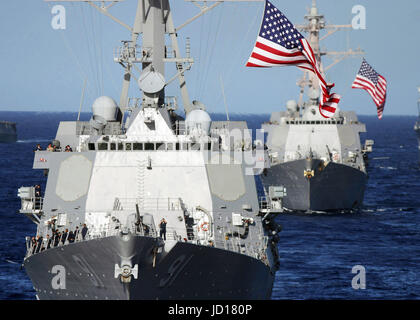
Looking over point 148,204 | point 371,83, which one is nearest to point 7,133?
point 371,83

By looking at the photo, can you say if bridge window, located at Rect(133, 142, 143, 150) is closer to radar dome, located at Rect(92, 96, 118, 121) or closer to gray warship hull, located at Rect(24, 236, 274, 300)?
radar dome, located at Rect(92, 96, 118, 121)

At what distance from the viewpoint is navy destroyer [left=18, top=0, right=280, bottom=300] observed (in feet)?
73.4

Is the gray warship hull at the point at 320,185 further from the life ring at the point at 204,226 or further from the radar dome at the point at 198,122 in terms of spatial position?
the life ring at the point at 204,226

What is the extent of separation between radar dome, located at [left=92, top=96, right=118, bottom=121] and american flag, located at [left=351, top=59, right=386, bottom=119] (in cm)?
1806

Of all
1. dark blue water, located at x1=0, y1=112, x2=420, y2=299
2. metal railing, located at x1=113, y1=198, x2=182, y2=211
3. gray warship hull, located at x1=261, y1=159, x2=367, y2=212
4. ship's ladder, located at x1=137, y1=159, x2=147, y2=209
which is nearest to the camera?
metal railing, located at x1=113, y1=198, x2=182, y2=211

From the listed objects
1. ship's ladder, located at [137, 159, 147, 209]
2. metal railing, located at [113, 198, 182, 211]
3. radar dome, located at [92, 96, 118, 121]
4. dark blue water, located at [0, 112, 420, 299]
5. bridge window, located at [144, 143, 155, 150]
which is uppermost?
radar dome, located at [92, 96, 118, 121]

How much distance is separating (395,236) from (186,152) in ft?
79.9

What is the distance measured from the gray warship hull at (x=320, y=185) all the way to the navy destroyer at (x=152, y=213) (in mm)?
28251

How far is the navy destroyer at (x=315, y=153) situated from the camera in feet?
192

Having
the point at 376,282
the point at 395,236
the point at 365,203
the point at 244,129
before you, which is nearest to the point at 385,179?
the point at 365,203

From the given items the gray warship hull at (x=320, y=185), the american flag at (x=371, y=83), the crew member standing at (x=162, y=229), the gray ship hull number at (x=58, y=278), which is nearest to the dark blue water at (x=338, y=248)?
the gray warship hull at (x=320, y=185)

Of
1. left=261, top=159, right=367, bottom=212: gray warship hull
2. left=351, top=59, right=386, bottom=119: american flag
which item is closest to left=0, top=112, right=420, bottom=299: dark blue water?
left=261, top=159, right=367, bottom=212: gray warship hull

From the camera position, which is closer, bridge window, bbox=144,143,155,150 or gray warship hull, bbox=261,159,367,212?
bridge window, bbox=144,143,155,150
